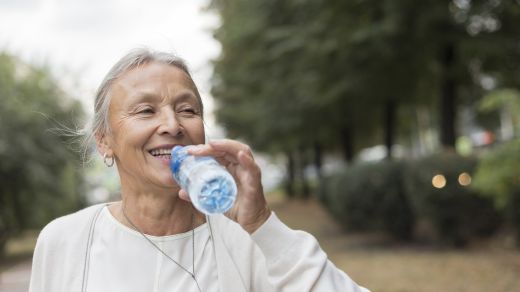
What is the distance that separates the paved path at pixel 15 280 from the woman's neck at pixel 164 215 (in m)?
6.28

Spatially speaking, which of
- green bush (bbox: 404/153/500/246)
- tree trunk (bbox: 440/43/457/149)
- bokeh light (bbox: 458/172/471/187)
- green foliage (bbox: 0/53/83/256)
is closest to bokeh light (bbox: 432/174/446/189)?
green bush (bbox: 404/153/500/246)

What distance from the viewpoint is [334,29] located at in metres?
11.1

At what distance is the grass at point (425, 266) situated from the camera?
310 inches

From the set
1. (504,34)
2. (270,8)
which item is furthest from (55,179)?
(504,34)

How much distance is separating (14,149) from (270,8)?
6.04 metres

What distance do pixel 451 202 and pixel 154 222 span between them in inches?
321

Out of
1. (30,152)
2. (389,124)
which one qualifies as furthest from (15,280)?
(389,124)

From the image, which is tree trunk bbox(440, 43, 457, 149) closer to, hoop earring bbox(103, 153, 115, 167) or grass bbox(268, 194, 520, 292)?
grass bbox(268, 194, 520, 292)

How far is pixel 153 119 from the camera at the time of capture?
1.95 m

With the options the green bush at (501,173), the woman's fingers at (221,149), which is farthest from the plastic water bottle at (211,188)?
the green bush at (501,173)

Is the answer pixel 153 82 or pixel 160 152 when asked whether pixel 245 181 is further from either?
pixel 153 82

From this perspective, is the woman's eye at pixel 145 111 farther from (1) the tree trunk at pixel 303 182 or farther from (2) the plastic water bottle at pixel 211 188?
(1) the tree trunk at pixel 303 182

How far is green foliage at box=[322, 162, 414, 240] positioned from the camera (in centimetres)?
1111

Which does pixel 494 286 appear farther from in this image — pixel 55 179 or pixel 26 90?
pixel 26 90
